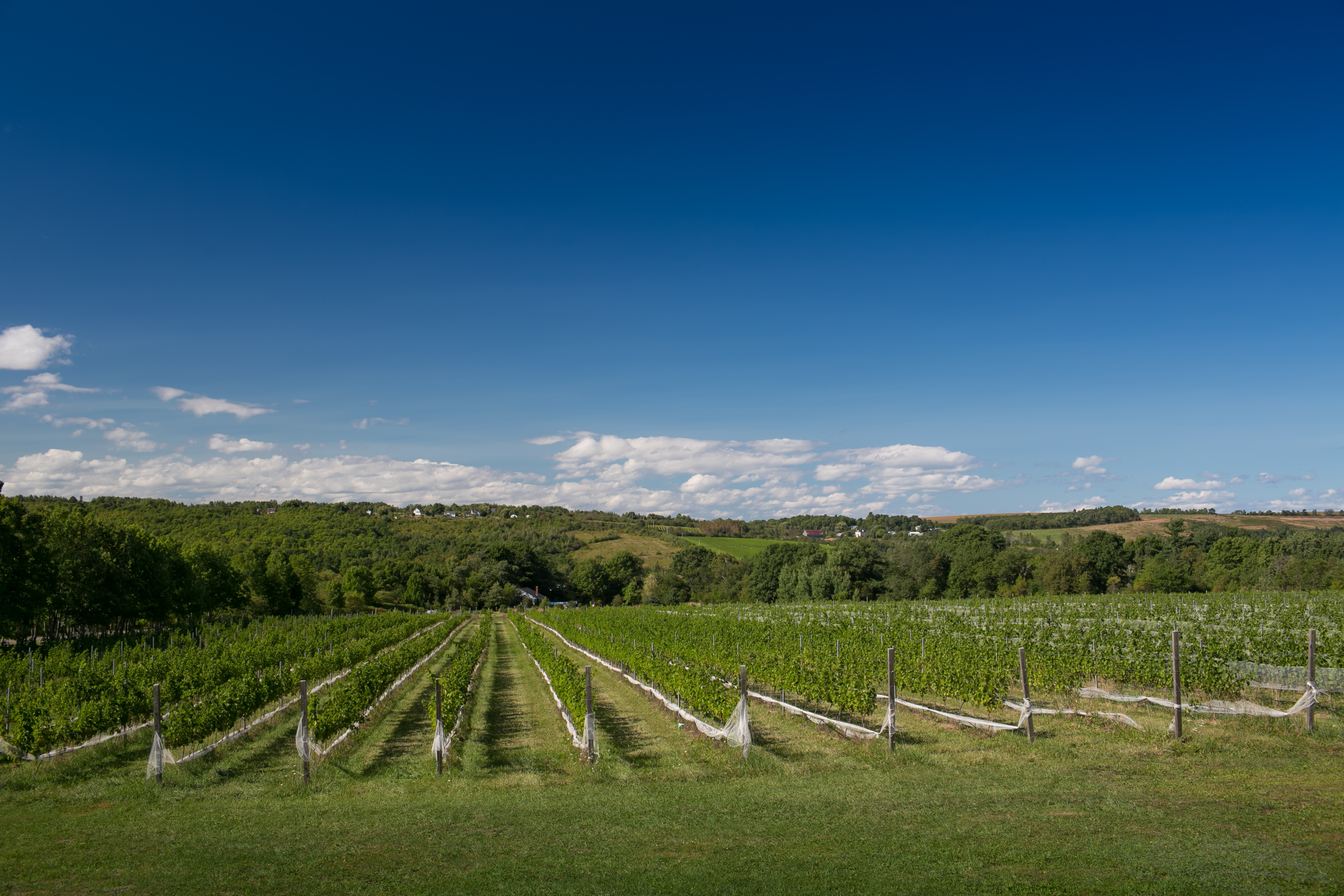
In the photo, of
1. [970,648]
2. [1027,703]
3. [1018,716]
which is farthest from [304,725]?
[970,648]

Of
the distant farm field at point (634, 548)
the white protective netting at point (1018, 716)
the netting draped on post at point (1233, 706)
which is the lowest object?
the distant farm field at point (634, 548)

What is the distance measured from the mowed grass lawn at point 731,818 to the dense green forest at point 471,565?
32.8m

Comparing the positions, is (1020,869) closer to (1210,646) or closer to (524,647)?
(1210,646)

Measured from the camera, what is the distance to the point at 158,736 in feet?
32.8

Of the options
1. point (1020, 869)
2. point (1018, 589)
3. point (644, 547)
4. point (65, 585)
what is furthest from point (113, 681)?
point (644, 547)

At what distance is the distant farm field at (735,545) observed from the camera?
11956 centimetres

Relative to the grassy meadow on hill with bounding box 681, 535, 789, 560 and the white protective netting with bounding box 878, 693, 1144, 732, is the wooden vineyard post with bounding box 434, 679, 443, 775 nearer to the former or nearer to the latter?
the white protective netting with bounding box 878, 693, 1144, 732

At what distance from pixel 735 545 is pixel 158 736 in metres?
121

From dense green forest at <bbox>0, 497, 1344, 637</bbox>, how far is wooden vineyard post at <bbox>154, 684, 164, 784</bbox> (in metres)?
30.6

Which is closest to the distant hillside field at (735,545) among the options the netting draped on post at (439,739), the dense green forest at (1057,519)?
the dense green forest at (1057,519)

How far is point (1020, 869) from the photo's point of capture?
6.04 m

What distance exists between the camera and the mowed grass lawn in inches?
240

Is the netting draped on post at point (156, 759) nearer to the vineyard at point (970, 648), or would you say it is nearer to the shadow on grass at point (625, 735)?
the shadow on grass at point (625, 735)

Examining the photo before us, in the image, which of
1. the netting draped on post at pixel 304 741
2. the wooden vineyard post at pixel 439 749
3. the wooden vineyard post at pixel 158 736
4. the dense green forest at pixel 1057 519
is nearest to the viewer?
the wooden vineyard post at pixel 158 736
